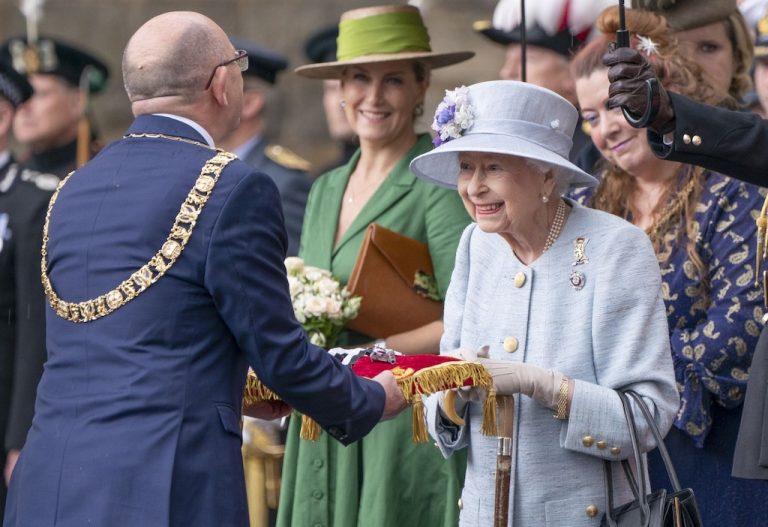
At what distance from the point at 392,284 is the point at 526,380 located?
1.28 metres

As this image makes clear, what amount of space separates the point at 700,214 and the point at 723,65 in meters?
1.16

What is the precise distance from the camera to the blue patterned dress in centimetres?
487

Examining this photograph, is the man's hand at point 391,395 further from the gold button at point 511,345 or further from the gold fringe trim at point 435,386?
the gold button at point 511,345

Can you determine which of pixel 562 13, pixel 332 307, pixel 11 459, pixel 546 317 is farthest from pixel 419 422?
pixel 11 459

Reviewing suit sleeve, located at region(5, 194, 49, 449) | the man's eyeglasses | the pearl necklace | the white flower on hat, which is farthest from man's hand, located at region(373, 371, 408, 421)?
suit sleeve, located at region(5, 194, 49, 449)

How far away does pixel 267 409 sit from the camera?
185 inches

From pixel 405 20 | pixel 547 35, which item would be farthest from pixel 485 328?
pixel 547 35

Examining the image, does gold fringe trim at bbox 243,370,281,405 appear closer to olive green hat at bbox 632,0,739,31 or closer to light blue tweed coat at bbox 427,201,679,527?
light blue tweed coat at bbox 427,201,679,527

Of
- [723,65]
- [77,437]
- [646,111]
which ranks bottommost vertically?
[77,437]

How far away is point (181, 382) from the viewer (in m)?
4.01

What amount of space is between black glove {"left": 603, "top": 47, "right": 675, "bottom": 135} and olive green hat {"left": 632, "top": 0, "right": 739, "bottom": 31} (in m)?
1.87

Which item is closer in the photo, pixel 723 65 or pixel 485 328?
pixel 485 328

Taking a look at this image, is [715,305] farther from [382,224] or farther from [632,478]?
[382,224]

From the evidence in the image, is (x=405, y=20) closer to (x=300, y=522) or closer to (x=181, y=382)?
(x=300, y=522)
